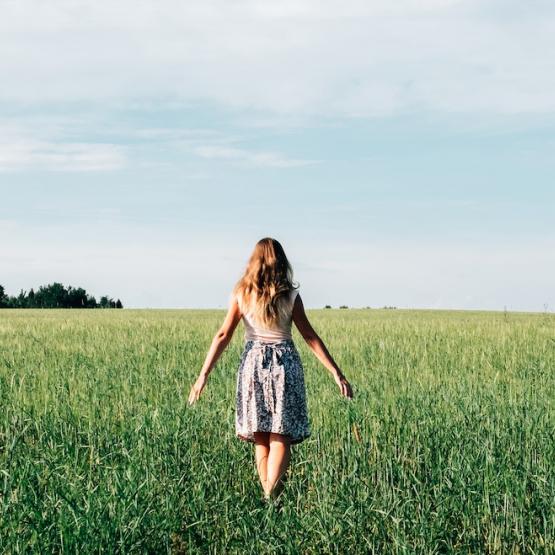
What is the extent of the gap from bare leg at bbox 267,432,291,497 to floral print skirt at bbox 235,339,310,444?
0.23 feet

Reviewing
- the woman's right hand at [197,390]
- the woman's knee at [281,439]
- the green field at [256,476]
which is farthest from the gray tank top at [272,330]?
the green field at [256,476]

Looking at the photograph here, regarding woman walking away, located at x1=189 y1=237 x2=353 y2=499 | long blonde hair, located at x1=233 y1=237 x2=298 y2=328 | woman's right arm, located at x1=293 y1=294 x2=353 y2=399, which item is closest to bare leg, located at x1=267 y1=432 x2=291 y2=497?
woman walking away, located at x1=189 y1=237 x2=353 y2=499

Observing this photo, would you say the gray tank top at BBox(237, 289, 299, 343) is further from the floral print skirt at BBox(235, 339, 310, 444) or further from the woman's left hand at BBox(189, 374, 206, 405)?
the woman's left hand at BBox(189, 374, 206, 405)

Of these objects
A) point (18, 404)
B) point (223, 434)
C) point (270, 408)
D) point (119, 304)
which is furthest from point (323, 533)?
point (119, 304)

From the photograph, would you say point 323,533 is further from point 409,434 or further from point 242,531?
point 409,434

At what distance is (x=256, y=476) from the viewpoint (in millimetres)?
5422

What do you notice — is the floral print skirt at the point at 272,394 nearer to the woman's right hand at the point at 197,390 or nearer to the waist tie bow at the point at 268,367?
the waist tie bow at the point at 268,367

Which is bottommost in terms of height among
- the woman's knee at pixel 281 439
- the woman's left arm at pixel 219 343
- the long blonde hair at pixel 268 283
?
the woman's knee at pixel 281 439

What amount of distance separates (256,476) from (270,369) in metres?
0.92

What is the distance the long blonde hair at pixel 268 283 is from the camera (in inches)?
200

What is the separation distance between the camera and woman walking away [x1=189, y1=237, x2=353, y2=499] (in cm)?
501

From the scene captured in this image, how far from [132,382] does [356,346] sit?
4.97 meters

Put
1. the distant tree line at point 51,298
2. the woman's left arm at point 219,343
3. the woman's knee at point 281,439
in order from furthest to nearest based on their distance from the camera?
the distant tree line at point 51,298, the woman's left arm at point 219,343, the woman's knee at point 281,439

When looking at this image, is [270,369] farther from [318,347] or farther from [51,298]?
[51,298]
